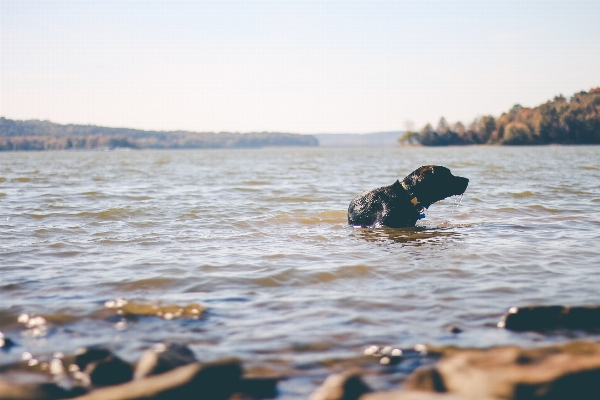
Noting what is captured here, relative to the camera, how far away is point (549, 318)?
5.52 meters

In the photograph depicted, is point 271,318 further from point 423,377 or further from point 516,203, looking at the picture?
point 516,203

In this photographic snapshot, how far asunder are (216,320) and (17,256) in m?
5.15

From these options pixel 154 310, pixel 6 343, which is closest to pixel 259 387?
pixel 154 310

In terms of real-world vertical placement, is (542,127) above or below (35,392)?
above

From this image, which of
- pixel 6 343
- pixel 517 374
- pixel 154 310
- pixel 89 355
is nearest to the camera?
pixel 517 374

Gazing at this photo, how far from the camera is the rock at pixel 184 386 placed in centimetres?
392

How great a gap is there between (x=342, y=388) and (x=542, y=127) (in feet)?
472

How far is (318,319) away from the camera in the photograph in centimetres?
587

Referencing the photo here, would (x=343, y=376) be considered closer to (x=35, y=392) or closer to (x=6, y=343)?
(x=35, y=392)

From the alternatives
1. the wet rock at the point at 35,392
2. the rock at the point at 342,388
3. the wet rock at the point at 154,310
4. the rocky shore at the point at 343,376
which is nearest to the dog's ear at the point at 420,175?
the wet rock at the point at 154,310

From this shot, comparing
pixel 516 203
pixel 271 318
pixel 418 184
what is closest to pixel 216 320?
pixel 271 318

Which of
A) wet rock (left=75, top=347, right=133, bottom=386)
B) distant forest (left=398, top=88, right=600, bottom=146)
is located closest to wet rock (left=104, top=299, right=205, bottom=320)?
wet rock (left=75, top=347, right=133, bottom=386)

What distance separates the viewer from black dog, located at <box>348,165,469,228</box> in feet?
41.2

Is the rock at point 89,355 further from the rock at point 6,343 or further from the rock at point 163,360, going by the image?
the rock at point 6,343
